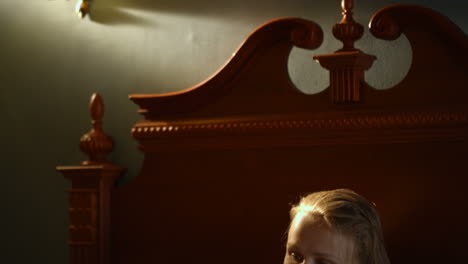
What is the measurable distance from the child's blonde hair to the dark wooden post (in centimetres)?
34

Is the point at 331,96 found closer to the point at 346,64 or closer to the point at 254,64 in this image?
the point at 346,64

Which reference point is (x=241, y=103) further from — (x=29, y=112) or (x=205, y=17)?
(x=29, y=112)

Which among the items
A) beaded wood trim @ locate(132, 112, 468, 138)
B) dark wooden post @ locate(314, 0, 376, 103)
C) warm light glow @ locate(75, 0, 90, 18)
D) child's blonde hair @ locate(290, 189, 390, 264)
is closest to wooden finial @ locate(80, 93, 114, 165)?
beaded wood trim @ locate(132, 112, 468, 138)

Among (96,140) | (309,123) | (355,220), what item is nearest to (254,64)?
(309,123)

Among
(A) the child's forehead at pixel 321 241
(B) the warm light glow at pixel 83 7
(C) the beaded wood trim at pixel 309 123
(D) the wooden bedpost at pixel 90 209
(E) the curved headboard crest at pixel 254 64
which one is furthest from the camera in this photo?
(B) the warm light glow at pixel 83 7

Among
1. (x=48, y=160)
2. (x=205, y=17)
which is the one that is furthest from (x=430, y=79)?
(x=48, y=160)

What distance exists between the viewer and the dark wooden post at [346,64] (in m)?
1.81

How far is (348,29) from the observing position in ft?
5.97

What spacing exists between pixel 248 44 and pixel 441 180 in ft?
1.70

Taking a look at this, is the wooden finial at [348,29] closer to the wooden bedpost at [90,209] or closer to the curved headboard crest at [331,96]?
the curved headboard crest at [331,96]

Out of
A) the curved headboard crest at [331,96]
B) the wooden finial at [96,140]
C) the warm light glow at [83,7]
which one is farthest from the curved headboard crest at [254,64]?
the warm light glow at [83,7]

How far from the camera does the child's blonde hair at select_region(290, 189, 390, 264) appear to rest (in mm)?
1499

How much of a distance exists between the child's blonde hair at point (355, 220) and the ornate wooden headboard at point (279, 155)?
30 cm

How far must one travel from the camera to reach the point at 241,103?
198 cm
